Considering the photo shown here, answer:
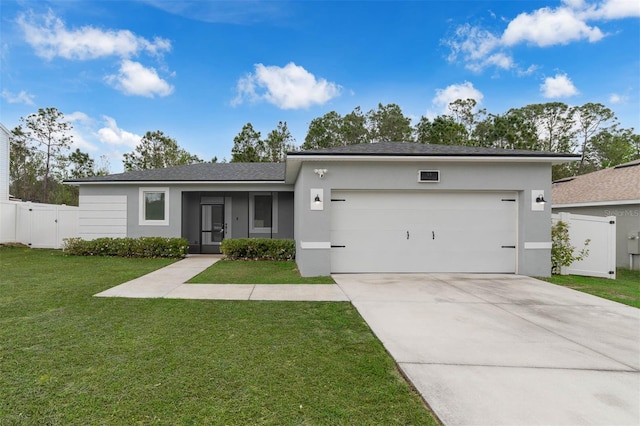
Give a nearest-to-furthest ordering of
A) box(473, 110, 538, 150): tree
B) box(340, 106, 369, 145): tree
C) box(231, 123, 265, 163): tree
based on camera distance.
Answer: box(473, 110, 538, 150): tree
box(231, 123, 265, 163): tree
box(340, 106, 369, 145): tree

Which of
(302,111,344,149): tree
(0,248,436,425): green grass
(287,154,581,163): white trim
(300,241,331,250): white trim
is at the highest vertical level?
(302,111,344,149): tree

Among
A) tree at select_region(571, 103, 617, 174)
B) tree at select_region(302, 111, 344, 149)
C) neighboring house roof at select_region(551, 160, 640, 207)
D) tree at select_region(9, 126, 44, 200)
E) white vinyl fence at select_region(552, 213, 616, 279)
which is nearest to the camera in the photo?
white vinyl fence at select_region(552, 213, 616, 279)

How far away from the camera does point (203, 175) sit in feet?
39.0

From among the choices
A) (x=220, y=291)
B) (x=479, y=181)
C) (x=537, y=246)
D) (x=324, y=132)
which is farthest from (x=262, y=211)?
(x=324, y=132)

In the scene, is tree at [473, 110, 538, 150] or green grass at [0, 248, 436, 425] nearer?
green grass at [0, 248, 436, 425]

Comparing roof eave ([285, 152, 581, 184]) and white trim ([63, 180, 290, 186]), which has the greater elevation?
roof eave ([285, 152, 581, 184])

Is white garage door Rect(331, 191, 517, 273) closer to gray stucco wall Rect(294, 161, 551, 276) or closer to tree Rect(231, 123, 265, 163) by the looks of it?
gray stucco wall Rect(294, 161, 551, 276)

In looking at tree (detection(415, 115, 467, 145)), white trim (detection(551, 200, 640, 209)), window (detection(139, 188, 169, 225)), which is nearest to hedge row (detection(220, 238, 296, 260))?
window (detection(139, 188, 169, 225))

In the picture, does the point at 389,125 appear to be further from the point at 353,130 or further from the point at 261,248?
the point at 261,248

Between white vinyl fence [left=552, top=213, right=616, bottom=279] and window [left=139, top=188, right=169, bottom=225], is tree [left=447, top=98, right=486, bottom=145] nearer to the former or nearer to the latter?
white vinyl fence [left=552, top=213, right=616, bottom=279]

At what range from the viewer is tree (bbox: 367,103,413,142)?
25750 mm

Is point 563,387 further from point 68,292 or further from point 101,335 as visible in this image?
point 68,292

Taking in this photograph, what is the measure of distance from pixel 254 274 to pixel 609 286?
27.3 ft

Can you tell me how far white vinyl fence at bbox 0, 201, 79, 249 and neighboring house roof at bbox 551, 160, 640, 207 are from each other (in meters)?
20.2
